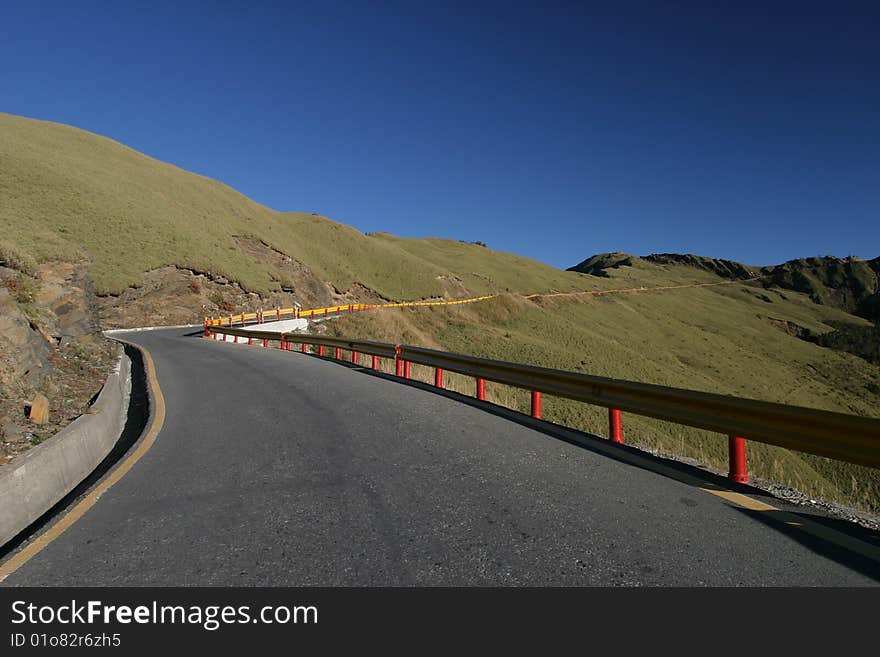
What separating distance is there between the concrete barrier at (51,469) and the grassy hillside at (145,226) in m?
7.45

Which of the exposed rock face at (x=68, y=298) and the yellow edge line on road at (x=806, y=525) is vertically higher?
the exposed rock face at (x=68, y=298)

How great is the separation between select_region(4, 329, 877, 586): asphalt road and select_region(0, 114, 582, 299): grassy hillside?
393 inches

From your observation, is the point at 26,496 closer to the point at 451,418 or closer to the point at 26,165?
the point at 451,418

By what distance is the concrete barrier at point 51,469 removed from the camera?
12.5ft

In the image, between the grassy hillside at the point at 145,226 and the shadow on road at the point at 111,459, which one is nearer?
the shadow on road at the point at 111,459

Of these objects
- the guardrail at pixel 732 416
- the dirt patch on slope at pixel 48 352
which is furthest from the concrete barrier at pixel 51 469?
the guardrail at pixel 732 416

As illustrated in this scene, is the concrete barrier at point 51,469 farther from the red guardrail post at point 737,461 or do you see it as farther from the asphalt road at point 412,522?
the red guardrail post at point 737,461

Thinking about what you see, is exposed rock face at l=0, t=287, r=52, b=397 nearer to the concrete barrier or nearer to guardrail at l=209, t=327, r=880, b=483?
the concrete barrier

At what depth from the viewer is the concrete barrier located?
381 cm

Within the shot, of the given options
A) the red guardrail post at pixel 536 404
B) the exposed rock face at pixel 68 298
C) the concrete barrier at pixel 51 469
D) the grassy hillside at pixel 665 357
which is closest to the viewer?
the concrete barrier at pixel 51 469

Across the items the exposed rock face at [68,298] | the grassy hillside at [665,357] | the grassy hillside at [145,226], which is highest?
the grassy hillside at [145,226]

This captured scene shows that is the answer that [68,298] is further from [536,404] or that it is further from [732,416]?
[732,416]
